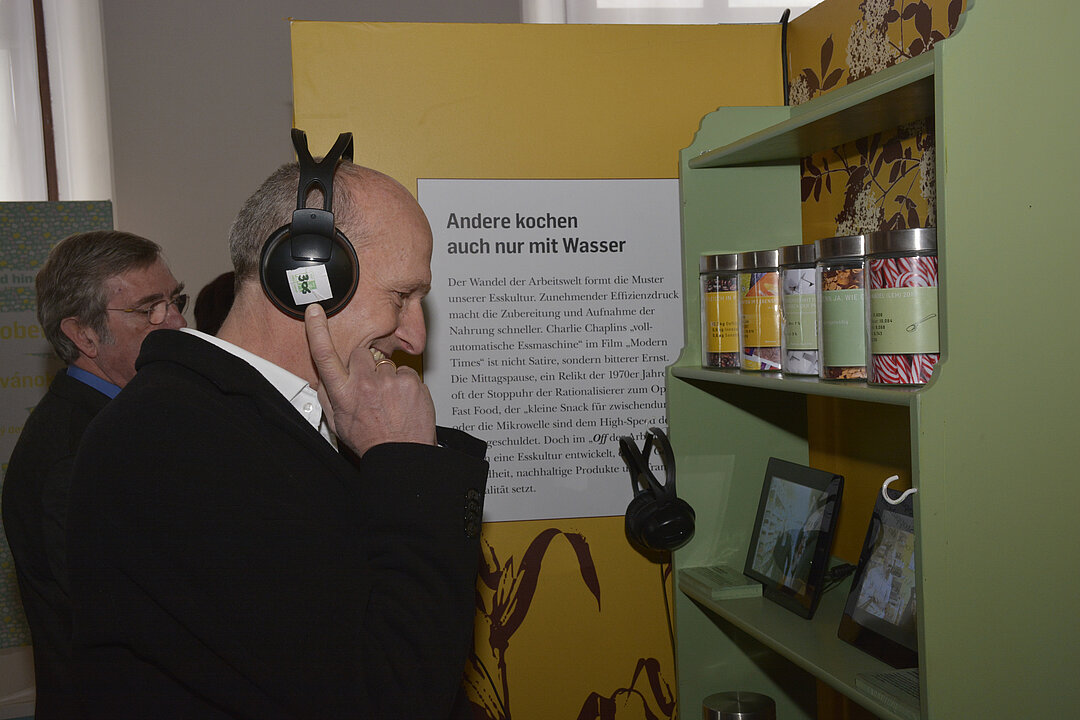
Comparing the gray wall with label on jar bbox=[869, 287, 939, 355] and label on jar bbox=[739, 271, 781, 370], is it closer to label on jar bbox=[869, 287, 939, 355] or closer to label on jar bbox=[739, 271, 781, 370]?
label on jar bbox=[739, 271, 781, 370]

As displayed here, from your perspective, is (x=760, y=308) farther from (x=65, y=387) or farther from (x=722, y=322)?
(x=65, y=387)

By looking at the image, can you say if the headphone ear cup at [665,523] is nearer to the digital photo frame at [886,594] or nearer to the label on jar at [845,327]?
the digital photo frame at [886,594]

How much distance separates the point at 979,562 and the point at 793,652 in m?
0.48

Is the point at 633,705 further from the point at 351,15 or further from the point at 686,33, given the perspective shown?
the point at 351,15

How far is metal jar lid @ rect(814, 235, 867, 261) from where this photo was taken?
1.28 meters

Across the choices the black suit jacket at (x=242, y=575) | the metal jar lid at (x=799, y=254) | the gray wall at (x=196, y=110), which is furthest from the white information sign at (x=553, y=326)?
the gray wall at (x=196, y=110)

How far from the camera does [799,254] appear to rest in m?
1.46

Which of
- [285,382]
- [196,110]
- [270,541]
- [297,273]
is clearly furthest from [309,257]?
[196,110]

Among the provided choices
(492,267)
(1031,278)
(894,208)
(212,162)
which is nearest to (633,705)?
(492,267)

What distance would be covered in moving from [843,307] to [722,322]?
46cm

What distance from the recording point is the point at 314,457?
3.86 ft

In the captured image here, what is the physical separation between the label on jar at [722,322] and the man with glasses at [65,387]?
1269 millimetres

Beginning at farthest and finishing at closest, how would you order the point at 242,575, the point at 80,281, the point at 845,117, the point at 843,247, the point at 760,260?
the point at 80,281 → the point at 760,260 → the point at 845,117 → the point at 843,247 → the point at 242,575

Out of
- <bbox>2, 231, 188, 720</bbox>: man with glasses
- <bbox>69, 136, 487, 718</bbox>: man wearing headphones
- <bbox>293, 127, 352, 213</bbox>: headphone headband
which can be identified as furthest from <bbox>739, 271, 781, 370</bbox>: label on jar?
<bbox>2, 231, 188, 720</bbox>: man with glasses
